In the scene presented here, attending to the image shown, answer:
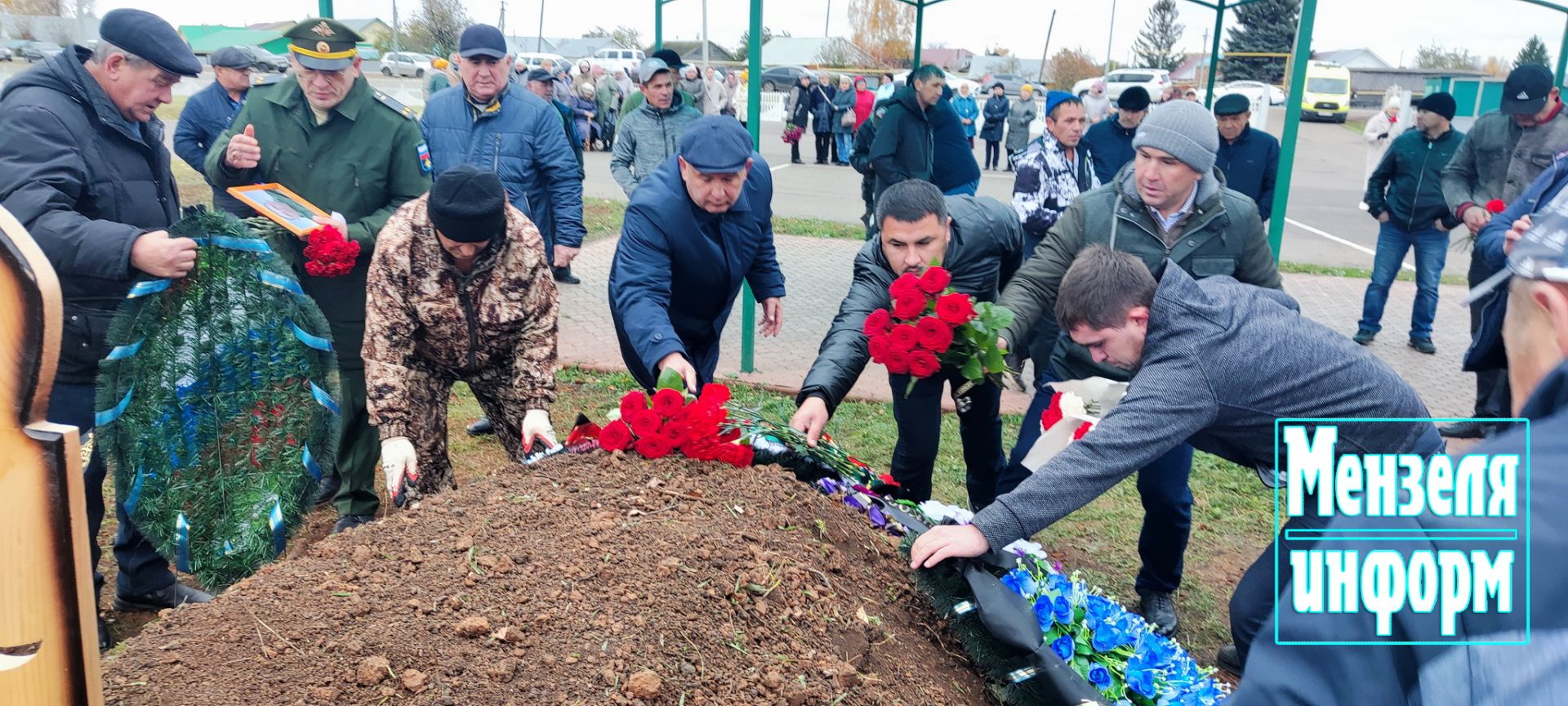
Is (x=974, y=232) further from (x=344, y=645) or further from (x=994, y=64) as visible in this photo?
(x=994, y=64)

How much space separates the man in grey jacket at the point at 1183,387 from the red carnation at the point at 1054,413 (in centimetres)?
73

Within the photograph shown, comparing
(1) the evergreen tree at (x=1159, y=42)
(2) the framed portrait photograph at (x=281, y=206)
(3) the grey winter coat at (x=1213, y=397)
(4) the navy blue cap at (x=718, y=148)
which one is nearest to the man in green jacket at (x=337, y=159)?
(2) the framed portrait photograph at (x=281, y=206)

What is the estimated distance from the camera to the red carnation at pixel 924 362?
347 cm

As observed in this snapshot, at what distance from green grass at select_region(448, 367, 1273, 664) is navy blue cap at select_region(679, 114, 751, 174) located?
2.02 meters

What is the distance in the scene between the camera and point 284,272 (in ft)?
12.0

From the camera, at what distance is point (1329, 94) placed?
116 feet

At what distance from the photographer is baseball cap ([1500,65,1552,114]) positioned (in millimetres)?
6855

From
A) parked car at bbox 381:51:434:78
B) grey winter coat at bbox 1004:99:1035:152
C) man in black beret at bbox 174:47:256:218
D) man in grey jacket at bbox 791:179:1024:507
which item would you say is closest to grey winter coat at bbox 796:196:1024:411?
man in grey jacket at bbox 791:179:1024:507

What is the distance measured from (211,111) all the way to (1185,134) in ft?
19.0

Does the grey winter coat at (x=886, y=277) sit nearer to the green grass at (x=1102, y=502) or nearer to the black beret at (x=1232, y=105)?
the green grass at (x=1102, y=502)

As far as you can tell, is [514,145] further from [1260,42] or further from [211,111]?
[1260,42]

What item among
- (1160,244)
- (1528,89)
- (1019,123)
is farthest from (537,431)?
(1019,123)

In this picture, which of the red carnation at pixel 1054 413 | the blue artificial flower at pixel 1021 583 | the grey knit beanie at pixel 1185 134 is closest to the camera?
the blue artificial flower at pixel 1021 583

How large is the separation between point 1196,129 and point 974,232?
851mm
